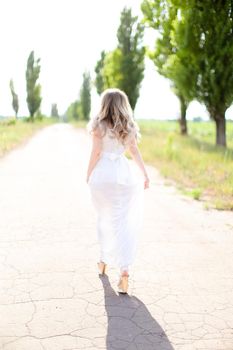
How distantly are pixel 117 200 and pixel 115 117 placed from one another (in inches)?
31.5

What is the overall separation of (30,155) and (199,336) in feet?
49.7

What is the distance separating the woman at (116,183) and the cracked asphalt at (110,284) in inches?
14.6

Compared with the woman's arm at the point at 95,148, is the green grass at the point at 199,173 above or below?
below

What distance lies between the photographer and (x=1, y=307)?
3.98 meters

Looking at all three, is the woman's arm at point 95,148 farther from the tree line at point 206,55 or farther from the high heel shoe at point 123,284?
the tree line at point 206,55

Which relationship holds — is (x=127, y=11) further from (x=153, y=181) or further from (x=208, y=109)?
(x=153, y=181)

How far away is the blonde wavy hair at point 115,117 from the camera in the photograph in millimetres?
4324

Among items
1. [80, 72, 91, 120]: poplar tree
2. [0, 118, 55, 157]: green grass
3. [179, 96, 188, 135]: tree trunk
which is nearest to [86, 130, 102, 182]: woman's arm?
[0, 118, 55, 157]: green grass

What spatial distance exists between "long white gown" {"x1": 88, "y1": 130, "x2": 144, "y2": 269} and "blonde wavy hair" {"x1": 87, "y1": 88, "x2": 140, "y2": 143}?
76 millimetres

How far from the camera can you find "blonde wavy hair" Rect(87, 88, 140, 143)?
14.2ft

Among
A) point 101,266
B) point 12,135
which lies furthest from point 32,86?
point 101,266

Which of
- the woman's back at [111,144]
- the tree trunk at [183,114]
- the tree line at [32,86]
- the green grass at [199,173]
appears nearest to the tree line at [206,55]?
the green grass at [199,173]

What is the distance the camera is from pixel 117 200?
451 cm

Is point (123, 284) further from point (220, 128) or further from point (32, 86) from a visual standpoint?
point (32, 86)
